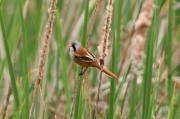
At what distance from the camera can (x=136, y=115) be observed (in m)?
1.90

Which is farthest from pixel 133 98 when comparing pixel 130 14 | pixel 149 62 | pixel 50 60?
pixel 130 14

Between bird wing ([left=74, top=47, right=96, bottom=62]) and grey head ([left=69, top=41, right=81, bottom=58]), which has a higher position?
grey head ([left=69, top=41, right=81, bottom=58])

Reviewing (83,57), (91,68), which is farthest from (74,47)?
(91,68)

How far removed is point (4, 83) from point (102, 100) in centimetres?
49

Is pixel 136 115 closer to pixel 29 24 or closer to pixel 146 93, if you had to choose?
pixel 146 93

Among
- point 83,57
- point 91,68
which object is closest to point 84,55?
point 83,57

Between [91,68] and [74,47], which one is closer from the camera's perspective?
[74,47]

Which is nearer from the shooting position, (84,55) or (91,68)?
(84,55)

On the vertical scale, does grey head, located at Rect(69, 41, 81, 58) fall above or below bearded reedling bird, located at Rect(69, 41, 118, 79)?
above

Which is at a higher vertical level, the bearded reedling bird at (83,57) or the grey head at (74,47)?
the grey head at (74,47)

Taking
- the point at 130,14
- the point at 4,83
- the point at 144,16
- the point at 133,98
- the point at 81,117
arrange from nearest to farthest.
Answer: the point at 81,117
the point at 133,98
the point at 144,16
the point at 4,83
the point at 130,14

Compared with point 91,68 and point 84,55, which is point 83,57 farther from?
point 91,68

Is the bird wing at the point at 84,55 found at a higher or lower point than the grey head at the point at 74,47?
lower

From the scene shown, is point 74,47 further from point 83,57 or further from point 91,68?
point 91,68
